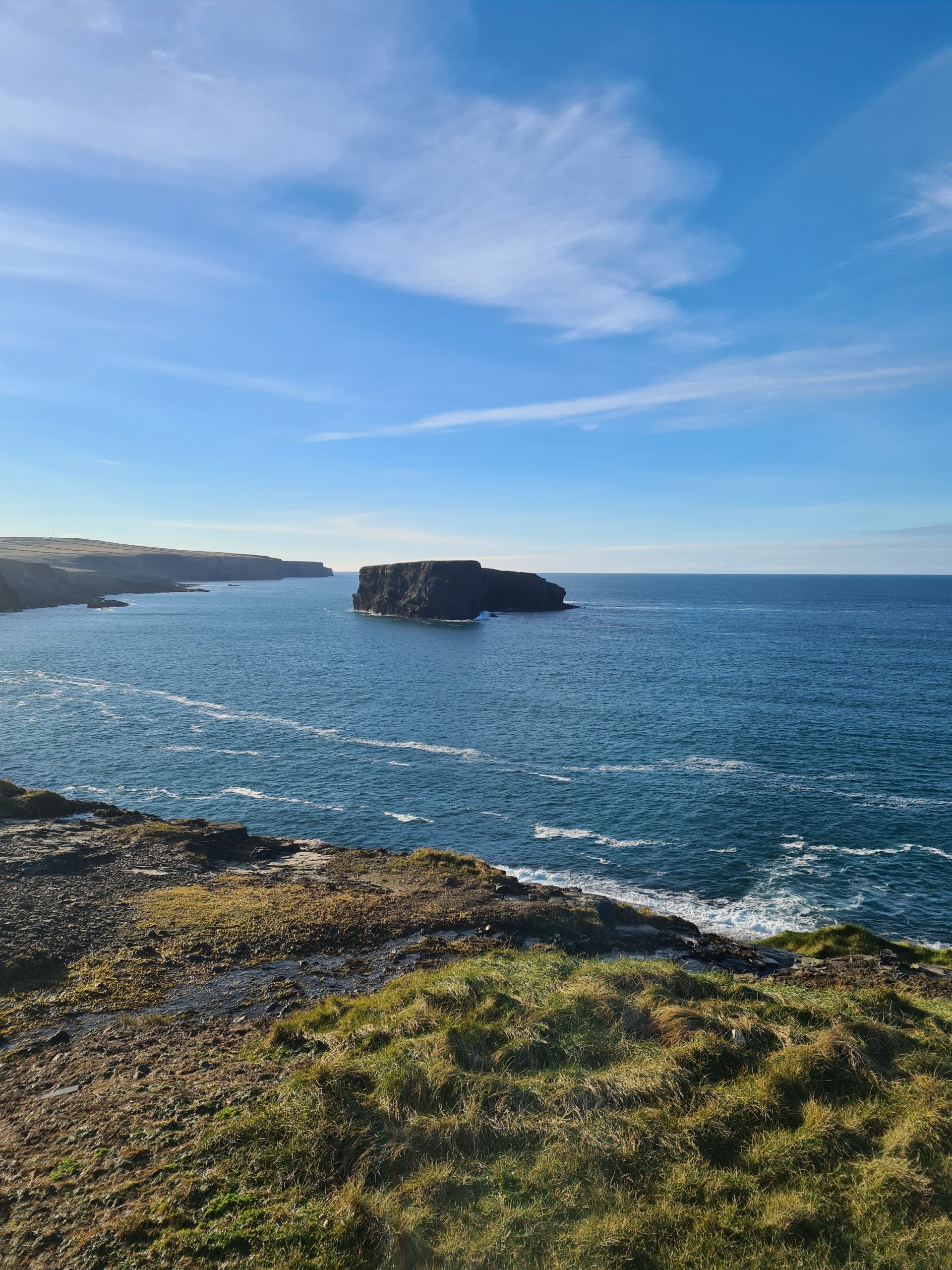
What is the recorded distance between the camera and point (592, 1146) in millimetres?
11922

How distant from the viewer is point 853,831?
137 feet

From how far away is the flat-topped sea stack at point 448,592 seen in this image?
166 m

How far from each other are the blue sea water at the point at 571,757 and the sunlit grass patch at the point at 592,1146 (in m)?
19.4

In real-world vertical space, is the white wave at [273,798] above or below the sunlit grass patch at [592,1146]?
below

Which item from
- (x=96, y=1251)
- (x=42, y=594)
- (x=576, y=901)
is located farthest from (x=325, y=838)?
(x=42, y=594)

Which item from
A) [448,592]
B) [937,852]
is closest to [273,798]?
[937,852]

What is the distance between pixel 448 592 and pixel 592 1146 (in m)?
A: 155

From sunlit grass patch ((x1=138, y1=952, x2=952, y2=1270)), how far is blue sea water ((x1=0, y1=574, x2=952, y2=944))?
1938 centimetres

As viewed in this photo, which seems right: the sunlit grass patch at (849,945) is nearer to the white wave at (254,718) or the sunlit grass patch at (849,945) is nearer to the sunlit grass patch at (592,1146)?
the sunlit grass patch at (592,1146)

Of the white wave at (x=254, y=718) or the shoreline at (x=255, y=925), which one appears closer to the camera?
the shoreline at (x=255, y=925)

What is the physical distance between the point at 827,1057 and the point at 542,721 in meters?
54.4

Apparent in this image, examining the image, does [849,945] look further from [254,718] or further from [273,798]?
[254,718]

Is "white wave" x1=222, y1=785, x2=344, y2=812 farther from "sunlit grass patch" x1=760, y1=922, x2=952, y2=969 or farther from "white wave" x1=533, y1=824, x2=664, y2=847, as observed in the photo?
"sunlit grass patch" x1=760, y1=922, x2=952, y2=969

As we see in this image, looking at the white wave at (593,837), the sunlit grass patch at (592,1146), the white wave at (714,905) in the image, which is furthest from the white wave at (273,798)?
the sunlit grass patch at (592,1146)
